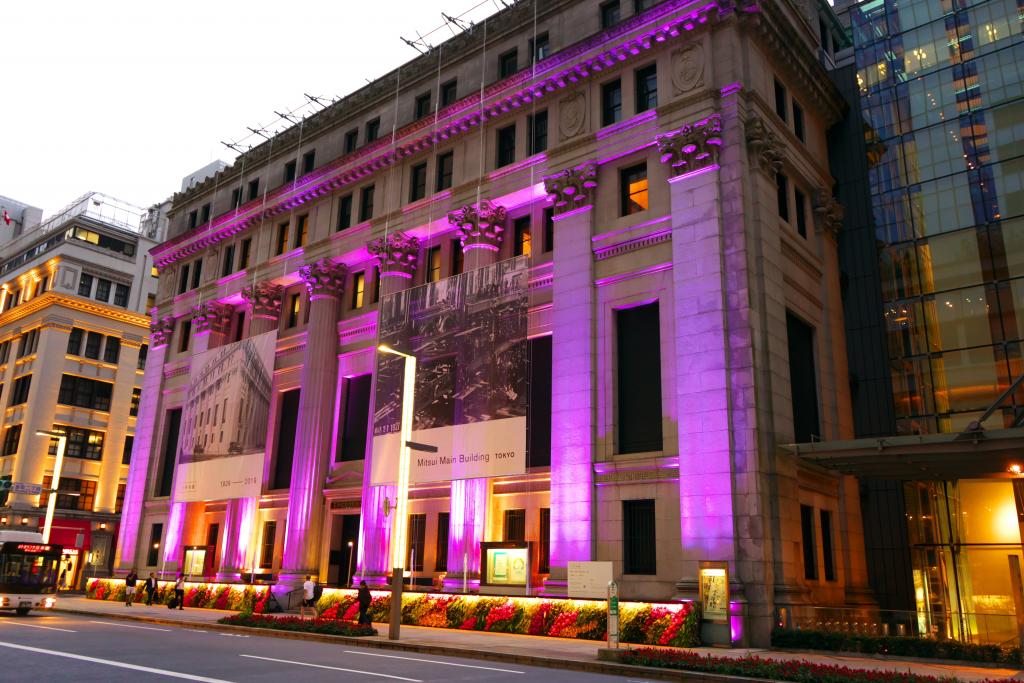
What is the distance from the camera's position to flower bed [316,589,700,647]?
83.6ft

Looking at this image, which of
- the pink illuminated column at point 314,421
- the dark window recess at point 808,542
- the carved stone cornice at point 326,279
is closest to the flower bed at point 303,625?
the pink illuminated column at point 314,421

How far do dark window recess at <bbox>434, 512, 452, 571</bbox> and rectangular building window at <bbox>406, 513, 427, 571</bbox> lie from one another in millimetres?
819

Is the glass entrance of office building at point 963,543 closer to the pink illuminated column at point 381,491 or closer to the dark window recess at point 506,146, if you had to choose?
the pink illuminated column at point 381,491

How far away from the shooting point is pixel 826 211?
36406 millimetres

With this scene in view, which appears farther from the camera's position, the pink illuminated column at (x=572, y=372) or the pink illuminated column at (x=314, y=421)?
the pink illuminated column at (x=314, y=421)

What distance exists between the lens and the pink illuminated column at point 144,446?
51.3 m

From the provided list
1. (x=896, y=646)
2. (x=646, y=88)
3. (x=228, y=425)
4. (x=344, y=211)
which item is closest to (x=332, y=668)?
(x=896, y=646)

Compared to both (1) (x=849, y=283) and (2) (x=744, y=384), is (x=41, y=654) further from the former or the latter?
(1) (x=849, y=283)

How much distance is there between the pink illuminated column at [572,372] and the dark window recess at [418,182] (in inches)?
372

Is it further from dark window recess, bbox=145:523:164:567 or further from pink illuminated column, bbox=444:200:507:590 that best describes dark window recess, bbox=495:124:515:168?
dark window recess, bbox=145:523:164:567

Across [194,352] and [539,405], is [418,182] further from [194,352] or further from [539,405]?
[194,352]

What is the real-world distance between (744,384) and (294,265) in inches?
1154

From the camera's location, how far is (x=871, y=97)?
38.8 metres

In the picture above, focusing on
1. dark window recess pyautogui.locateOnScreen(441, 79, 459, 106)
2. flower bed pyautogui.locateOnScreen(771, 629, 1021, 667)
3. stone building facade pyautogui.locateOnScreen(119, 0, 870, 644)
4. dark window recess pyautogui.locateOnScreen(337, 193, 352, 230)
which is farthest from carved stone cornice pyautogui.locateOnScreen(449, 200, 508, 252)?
flower bed pyautogui.locateOnScreen(771, 629, 1021, 667)
